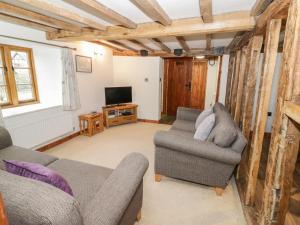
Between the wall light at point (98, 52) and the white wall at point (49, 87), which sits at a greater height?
the wall light at point (98, 52)

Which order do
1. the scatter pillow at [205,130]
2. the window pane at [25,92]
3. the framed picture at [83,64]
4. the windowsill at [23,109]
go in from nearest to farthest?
the scatter pillow at [205,130] < the windowsill at [23,109] < the window pane at [25,92] < the framed picture at [83,64]

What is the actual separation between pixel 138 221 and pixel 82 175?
2.35 ft

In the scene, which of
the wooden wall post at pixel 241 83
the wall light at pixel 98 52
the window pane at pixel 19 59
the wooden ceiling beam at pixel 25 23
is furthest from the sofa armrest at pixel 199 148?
the wall light at pixel 98 52

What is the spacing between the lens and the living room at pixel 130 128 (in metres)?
1.07

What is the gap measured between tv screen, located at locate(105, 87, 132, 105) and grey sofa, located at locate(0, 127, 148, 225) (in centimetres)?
285

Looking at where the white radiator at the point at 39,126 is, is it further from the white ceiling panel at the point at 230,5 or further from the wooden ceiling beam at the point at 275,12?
the wooden ceiling beam at the point at 275,12

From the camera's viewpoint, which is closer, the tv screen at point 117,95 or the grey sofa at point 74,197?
the grey sofa at point 74,197

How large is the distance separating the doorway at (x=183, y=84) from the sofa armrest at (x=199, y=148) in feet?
13.3

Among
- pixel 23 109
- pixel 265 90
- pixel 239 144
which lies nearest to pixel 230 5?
pixel 265 90

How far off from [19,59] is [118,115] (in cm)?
250

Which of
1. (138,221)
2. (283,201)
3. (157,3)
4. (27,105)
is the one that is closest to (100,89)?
(27,105)

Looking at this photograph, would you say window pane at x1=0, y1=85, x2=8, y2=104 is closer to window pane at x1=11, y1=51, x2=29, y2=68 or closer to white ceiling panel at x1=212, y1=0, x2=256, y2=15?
window pane at x1=11, y1=51, x2=29, y2=68

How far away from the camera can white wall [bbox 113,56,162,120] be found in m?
4.97

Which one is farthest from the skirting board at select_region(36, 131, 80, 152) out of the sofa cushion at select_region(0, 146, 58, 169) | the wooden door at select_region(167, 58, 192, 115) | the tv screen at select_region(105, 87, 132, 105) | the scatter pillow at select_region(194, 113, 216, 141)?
the wooden door at select_region(167, 58, 192, 115)
